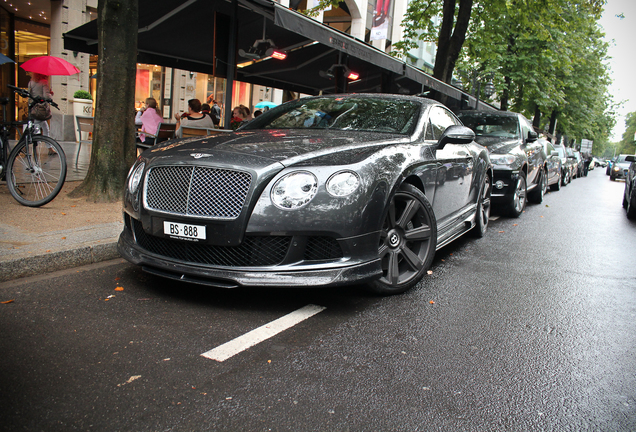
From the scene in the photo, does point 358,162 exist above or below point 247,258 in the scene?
above

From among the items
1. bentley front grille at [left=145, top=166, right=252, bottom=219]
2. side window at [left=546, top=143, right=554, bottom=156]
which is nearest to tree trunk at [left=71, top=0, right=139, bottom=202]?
bentley front grille at [left=145, top=166, right=252, bottom=219]

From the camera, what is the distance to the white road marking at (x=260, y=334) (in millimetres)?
2660

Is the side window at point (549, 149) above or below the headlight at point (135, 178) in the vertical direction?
above

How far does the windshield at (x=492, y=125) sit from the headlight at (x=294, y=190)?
23.7 feet

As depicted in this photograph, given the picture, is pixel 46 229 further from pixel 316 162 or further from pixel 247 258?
pixel 316 162

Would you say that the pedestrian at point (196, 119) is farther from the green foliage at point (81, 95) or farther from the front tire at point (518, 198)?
the green foliage at point (81, 95)

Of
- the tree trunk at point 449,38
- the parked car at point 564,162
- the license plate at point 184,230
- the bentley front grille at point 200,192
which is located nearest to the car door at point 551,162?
the tree trunk at point 449,38

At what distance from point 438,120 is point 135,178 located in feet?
9.68

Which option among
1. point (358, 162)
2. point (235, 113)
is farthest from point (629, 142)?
point (358, 162)

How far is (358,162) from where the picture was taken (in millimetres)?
3316

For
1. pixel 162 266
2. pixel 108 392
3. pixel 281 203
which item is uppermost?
pixel 281 203

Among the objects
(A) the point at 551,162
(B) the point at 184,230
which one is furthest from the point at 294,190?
(A) the point at 551,162

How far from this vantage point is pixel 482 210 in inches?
255

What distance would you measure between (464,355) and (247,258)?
139 centimetres
